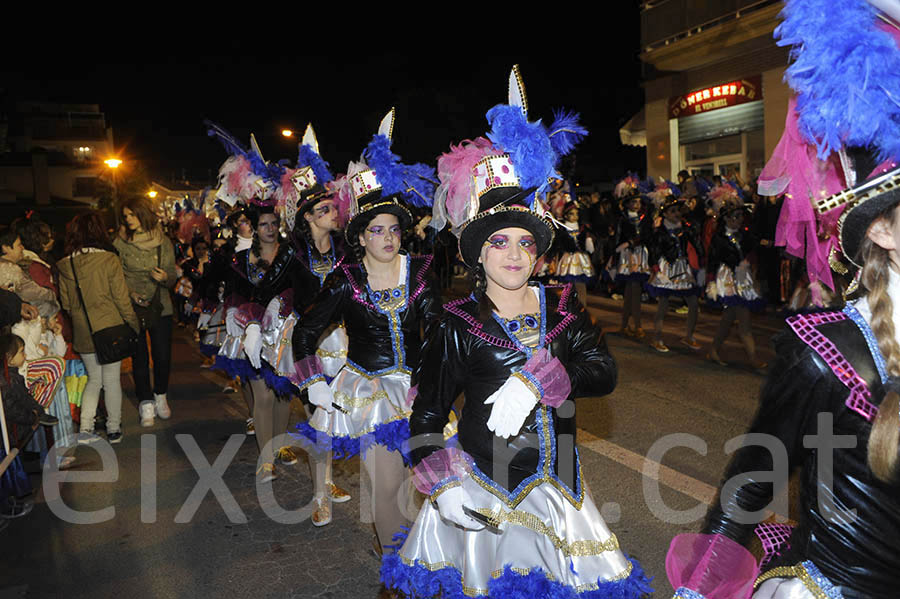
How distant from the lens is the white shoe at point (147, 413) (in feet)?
24.5

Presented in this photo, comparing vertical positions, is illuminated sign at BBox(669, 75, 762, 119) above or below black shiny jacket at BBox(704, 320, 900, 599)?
above

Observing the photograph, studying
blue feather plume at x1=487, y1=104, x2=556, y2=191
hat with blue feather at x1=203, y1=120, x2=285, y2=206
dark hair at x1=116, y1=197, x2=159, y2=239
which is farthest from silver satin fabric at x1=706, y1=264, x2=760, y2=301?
dark hair at x1=116, y1=197, x2=159, y2=239

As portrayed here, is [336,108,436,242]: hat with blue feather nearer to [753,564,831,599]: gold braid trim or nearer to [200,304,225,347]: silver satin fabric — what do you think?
[753,564,831,599]: gold braid trim

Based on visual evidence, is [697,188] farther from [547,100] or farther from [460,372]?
[547,100]

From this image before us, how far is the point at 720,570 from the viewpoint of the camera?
1.76 metres

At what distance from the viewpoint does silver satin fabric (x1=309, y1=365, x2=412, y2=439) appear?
4121 millimetres

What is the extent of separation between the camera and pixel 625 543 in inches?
173

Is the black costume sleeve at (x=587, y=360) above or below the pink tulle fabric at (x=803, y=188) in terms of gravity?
below

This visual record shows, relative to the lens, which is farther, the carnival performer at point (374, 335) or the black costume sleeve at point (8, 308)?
the black costume sleeve at point (8, 308)

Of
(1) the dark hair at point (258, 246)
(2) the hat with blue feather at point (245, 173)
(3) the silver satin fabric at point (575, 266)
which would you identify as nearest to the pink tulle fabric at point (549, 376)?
(1) the dark hair at point (258, 246)

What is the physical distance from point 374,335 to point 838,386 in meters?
2.97

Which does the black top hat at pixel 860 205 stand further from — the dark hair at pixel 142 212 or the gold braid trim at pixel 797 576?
the dark hair at pixel 142 212

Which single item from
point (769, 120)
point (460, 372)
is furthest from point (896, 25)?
point (769, 120)

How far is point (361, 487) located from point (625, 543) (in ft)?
6.81
